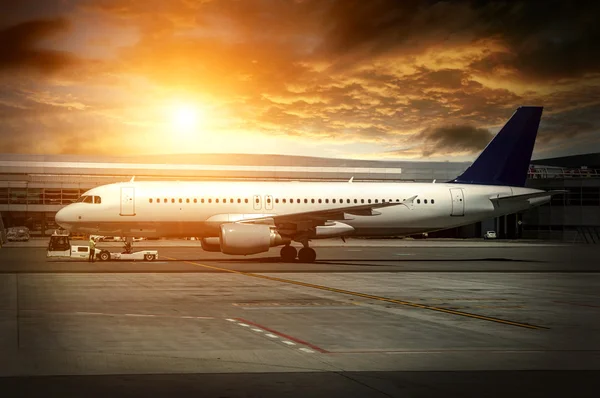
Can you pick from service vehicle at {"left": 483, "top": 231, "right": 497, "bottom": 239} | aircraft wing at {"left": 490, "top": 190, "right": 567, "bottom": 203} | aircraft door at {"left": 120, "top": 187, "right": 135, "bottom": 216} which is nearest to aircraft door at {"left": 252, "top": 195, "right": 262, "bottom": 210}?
aircraft door at {"left": 120, "top": 187, "right": 135, "bottom": 216}

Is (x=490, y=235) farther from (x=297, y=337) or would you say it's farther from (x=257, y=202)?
(x=297, y=337)

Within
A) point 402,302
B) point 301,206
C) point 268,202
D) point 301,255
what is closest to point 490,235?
point 301,206

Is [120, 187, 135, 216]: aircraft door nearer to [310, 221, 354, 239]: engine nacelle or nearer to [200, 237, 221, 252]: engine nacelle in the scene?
[200, 237, 221, 252]: engine nacelle

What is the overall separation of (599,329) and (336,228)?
29.7m

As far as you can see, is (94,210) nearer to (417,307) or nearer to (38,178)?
(417,307)

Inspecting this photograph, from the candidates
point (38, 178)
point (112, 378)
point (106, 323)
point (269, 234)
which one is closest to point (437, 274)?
point (269, 234)

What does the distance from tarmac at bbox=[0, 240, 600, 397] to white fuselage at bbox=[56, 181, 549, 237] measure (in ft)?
47.3

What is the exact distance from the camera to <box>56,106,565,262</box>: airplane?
4491cm

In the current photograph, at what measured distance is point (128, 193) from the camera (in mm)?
46094

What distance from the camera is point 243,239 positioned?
42125 mm

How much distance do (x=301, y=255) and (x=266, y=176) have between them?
68.0 m

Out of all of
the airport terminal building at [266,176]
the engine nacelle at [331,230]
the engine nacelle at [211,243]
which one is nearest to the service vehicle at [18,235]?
the airport terminal building at [266,176]

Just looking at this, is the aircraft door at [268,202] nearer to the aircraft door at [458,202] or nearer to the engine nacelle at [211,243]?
the engine nacelle at [211,243]

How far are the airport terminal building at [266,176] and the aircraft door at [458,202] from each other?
43342mm
